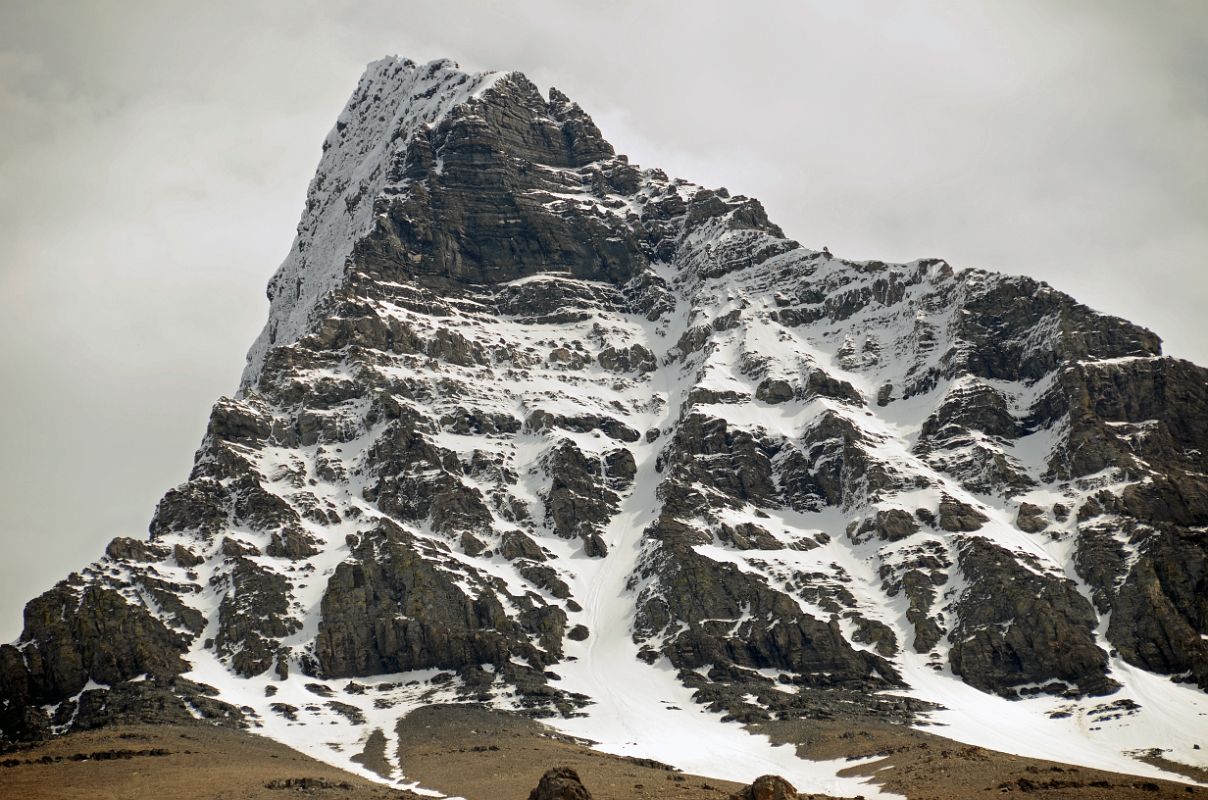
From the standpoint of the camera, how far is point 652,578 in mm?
181750

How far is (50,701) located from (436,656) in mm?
49463

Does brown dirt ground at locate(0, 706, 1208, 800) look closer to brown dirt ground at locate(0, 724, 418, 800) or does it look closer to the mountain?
brown dirt ground at locate(0, 724, 418, 800)

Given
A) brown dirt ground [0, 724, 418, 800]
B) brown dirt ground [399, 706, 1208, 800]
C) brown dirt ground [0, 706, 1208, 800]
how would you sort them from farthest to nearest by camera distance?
brown dirt ground [0, 724, 418, 800] → brown dirt ground [0, 706, 1208, 800] → brown dirt ground [399, 706, 1208, 800]

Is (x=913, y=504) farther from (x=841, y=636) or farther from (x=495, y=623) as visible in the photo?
(x=495, y=623)

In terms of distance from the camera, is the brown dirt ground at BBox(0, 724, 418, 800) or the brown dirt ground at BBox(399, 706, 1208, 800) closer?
the brown dirt ground at BBox(399, 706, 1208, 800)

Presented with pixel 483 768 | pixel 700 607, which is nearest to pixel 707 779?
pixel 483 768

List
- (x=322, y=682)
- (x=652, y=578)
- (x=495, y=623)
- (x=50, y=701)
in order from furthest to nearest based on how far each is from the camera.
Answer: (x=652, y=578) < (x=495, y=623) < (x=322, y=682) < (x=50, y=701)

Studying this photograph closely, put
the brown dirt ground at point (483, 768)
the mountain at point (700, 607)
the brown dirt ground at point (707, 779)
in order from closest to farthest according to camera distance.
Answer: the brown dirt ground at point (707, 779) < the brown dirt ground at point (483, 768) < the mountain at point (700, 607)

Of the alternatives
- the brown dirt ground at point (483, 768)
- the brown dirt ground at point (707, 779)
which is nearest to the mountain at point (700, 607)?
the brown dirt ground at point (707, 779)

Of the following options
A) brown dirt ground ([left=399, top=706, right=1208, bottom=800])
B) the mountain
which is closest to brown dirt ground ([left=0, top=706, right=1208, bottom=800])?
brown dirt ground ([left=399, top=706, right=1208, bottom=800])

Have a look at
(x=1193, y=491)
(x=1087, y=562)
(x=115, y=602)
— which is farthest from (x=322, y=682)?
(x=1193, y=491)

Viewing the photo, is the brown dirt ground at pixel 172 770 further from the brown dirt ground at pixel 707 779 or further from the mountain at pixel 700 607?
the brown dirt ground at pixel 707 779

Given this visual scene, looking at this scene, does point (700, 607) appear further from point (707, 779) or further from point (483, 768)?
point (483, 768)

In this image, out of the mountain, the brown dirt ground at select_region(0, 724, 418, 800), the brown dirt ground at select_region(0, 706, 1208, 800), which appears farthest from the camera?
the mountain
